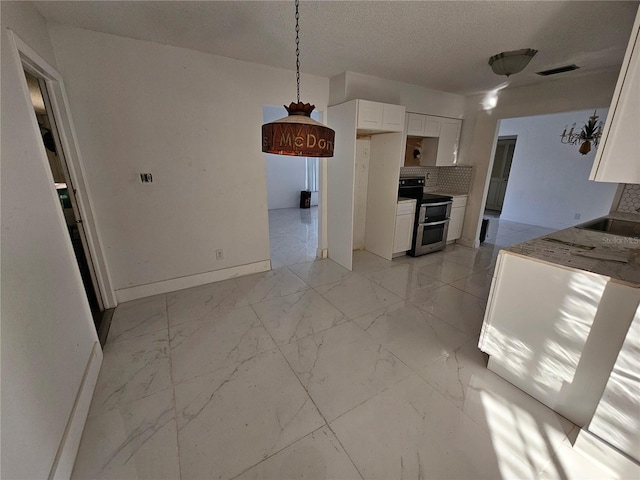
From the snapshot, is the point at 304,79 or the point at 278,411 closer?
the point at 278,411

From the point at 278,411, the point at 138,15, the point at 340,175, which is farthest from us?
the point at 340,175

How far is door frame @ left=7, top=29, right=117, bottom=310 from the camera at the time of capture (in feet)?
5.74

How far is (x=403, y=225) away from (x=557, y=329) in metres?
2.44

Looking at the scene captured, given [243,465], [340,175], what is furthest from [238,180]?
[243,465]

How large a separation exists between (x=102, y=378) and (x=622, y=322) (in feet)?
10.2

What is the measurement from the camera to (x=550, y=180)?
5.76 metres

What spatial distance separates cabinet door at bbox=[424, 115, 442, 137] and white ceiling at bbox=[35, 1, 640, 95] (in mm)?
1038

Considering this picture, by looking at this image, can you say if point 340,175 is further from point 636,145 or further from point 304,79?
point 636,145

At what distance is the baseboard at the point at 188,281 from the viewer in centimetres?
279

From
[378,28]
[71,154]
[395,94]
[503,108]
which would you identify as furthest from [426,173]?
[71,154]

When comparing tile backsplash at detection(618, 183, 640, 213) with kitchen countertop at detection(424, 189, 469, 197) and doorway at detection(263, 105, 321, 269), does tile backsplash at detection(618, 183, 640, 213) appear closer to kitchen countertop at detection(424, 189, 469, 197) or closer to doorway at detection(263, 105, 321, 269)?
kitchen countertop at detection(424, 189, 469, 197)

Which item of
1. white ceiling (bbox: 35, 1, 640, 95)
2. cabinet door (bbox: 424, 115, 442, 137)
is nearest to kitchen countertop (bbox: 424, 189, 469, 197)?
cabinet door (bbox: 424, 115, 442, 137)

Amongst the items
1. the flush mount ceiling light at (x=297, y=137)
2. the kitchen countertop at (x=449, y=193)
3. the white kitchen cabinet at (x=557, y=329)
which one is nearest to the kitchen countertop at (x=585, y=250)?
the white kitchen cabinet at (x=557, y=329)

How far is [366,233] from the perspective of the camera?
4281mm
